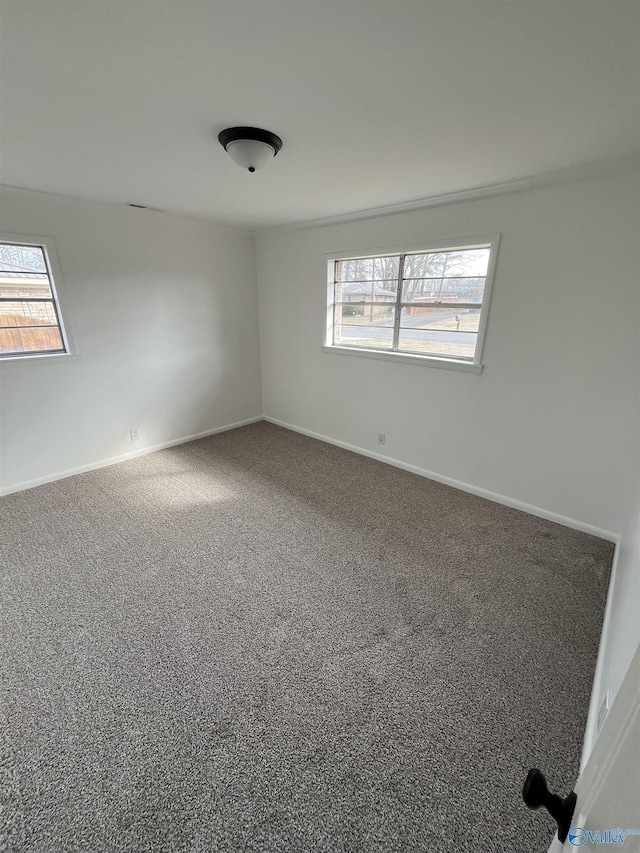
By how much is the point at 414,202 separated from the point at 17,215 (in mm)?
3077

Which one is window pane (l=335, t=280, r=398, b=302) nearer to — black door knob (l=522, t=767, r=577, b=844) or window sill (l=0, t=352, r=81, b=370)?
window sill (l=0, t=352, r=81, b=370)

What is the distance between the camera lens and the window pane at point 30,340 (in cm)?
289

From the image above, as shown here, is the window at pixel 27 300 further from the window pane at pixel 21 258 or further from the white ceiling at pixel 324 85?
the white ceiling at pixel 324 85

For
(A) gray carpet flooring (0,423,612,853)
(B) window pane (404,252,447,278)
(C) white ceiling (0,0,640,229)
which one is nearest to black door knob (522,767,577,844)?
(A) gray carpet flooring (0,423,612,853)

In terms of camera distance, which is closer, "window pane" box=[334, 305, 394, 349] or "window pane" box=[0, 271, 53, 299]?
"window pane" box=[0, 271, 53, 299]

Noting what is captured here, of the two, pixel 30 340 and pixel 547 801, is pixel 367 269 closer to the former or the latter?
pixel 30 340

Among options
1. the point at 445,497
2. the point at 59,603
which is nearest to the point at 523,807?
the point at 445,497

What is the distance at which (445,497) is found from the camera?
304 centimetres

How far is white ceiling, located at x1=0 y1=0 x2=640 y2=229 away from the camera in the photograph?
3.28ft

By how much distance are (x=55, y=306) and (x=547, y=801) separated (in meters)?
3.98

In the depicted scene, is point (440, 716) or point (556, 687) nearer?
point (440, 716)

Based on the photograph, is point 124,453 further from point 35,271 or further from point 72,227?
point 72,227

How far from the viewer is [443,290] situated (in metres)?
3.01

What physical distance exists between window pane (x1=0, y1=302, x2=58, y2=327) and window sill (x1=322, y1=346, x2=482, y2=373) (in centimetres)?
252
